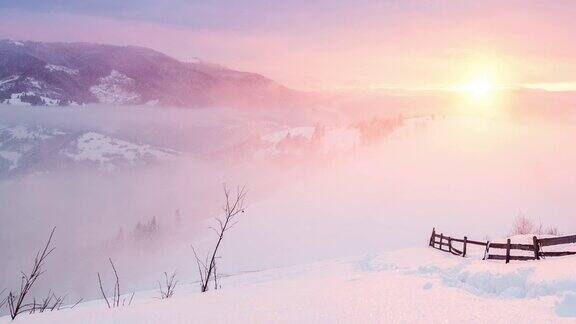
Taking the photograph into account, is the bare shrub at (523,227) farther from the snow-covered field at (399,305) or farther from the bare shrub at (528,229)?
the snow-covered field at (399,305)

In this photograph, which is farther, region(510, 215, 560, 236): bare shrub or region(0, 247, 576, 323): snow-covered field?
region(510, 215, 560, 236): bare shrub

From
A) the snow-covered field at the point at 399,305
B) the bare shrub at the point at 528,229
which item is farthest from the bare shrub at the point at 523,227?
the snow-covered field at the point at 399,305

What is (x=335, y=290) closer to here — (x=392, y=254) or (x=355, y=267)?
(x=355, y=267)

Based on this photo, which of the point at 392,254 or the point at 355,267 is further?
the point at 392,254

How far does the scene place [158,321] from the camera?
28.3 feet

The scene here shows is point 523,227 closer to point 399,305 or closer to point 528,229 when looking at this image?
point 528,229

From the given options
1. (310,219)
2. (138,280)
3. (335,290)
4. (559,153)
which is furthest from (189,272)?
(559,153)

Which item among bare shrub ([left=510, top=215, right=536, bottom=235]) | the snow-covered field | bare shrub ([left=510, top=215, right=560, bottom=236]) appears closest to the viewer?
the snow-covered field

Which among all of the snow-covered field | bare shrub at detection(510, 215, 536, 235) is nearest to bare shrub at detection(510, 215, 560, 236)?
bare shrub at detection(510, 215, 536, 235)

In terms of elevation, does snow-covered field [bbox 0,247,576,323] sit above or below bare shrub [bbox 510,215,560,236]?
above

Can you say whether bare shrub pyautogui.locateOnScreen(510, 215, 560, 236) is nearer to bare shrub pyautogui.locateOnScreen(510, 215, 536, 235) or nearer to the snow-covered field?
bare shrub pyautogui.locateOnScreen(510, 215, 536, 235)

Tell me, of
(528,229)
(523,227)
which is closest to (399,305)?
(523,227)

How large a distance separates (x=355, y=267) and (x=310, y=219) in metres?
105

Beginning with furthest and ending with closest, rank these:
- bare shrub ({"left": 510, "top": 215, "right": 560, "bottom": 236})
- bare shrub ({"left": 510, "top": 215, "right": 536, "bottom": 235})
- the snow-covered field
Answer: bare shrub ({"left": 510, "top": 215, "right": 536, "bottom": 235}), bare shrub ({"left": 510, "top": 215, "right": 560, "bottom": 236}), the snow-covered field
